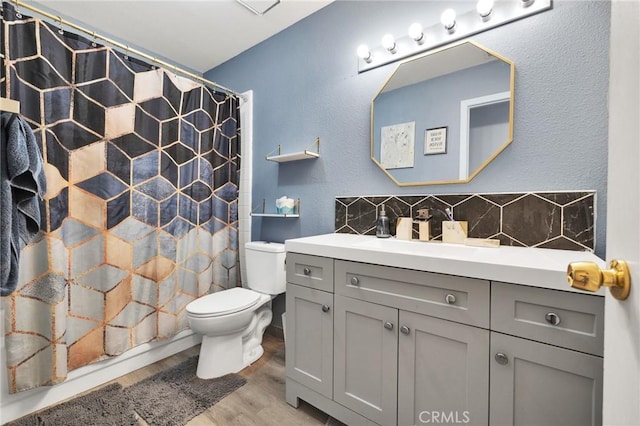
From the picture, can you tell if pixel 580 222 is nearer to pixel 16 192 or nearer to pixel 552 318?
pixel 552 318

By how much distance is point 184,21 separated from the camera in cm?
211

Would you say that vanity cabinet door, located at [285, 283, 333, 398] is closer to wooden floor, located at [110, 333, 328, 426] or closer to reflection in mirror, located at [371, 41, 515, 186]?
wooden floor, located at [110, 333, 328, 426]

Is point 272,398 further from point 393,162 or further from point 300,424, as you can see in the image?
point 393,162

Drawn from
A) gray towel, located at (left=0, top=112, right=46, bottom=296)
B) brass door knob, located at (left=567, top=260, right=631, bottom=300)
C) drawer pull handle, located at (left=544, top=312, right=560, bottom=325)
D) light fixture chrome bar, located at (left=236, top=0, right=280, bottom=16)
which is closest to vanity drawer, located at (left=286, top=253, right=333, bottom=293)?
drawer pull handle, located at (left=544, top=312, right=560, bottom=325)

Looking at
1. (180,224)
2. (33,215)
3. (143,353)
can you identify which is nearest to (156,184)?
(180,224)

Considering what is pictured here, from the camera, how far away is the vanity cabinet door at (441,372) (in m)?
0.94

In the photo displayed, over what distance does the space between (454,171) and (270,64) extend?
175cm

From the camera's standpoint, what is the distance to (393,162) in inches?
66.5

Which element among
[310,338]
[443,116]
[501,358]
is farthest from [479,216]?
[310,338]

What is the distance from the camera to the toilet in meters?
1.66

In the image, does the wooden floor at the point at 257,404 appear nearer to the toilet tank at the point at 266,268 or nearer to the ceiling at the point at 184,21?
the toilet tank at the point at 266,268

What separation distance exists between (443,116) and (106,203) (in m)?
2.03

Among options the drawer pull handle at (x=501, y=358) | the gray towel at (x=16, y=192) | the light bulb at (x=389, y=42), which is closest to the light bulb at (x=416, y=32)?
the light bulb at (x=389, y=42)

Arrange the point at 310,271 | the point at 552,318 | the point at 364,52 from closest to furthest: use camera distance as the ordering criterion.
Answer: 1. the point at 552,318
2. the point at 310,271
3. the point at 364,52
